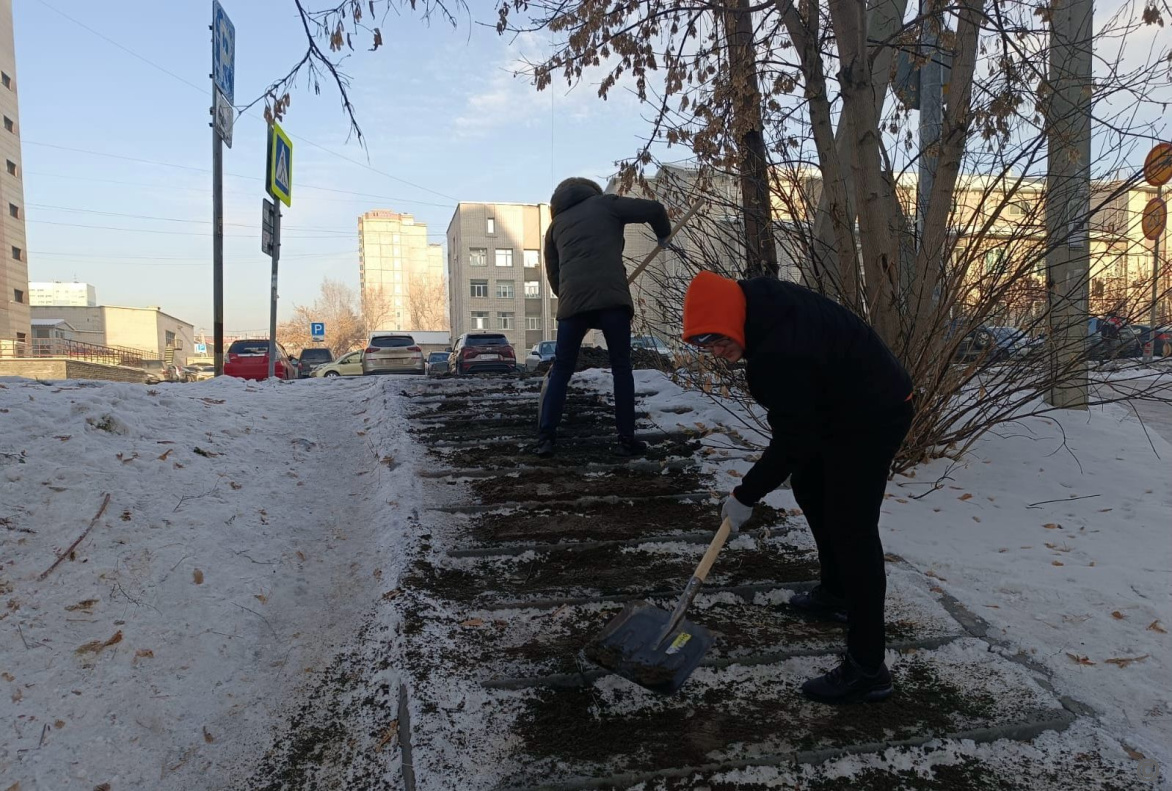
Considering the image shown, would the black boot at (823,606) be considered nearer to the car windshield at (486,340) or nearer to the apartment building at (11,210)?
the car windshield at (486,340)

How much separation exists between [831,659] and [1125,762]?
34.8 inches

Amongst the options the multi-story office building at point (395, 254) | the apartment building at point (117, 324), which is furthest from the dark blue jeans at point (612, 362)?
the multi-story office building at point (395, 254)

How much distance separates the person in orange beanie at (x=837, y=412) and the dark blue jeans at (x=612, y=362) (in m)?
2.32

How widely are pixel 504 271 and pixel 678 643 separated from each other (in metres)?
54.7

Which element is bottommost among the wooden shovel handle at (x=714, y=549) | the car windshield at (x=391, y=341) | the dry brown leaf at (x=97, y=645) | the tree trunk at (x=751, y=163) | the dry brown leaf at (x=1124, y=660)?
the dry brown leaf at (x=1124, y=660)

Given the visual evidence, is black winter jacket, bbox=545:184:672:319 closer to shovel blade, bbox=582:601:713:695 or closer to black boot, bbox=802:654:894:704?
shovel blade, bbox=582:601:713:695

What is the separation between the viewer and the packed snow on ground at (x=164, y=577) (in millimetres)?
2258

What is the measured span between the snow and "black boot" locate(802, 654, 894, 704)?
244mm

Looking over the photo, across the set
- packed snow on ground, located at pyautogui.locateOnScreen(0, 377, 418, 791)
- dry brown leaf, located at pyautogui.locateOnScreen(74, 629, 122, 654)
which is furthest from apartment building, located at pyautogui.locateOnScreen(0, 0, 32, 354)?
dry brown leaf, located at pyautogui.locateOnScreen(74, 629, 122, 654)

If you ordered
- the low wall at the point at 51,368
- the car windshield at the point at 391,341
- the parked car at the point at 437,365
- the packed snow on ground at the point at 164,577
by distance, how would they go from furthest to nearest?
the parked car at the point at 437,365 < the low wall at the point at 51,368 < the car windshield at the point at 391,341 < the packed snow on ground at the point at 164,577

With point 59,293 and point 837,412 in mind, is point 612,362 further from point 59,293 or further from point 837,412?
point 59,293

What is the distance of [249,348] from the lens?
18922 millimetres

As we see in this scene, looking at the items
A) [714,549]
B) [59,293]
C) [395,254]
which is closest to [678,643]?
[714,549]

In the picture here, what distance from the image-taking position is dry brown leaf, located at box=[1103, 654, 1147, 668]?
8.79ft
